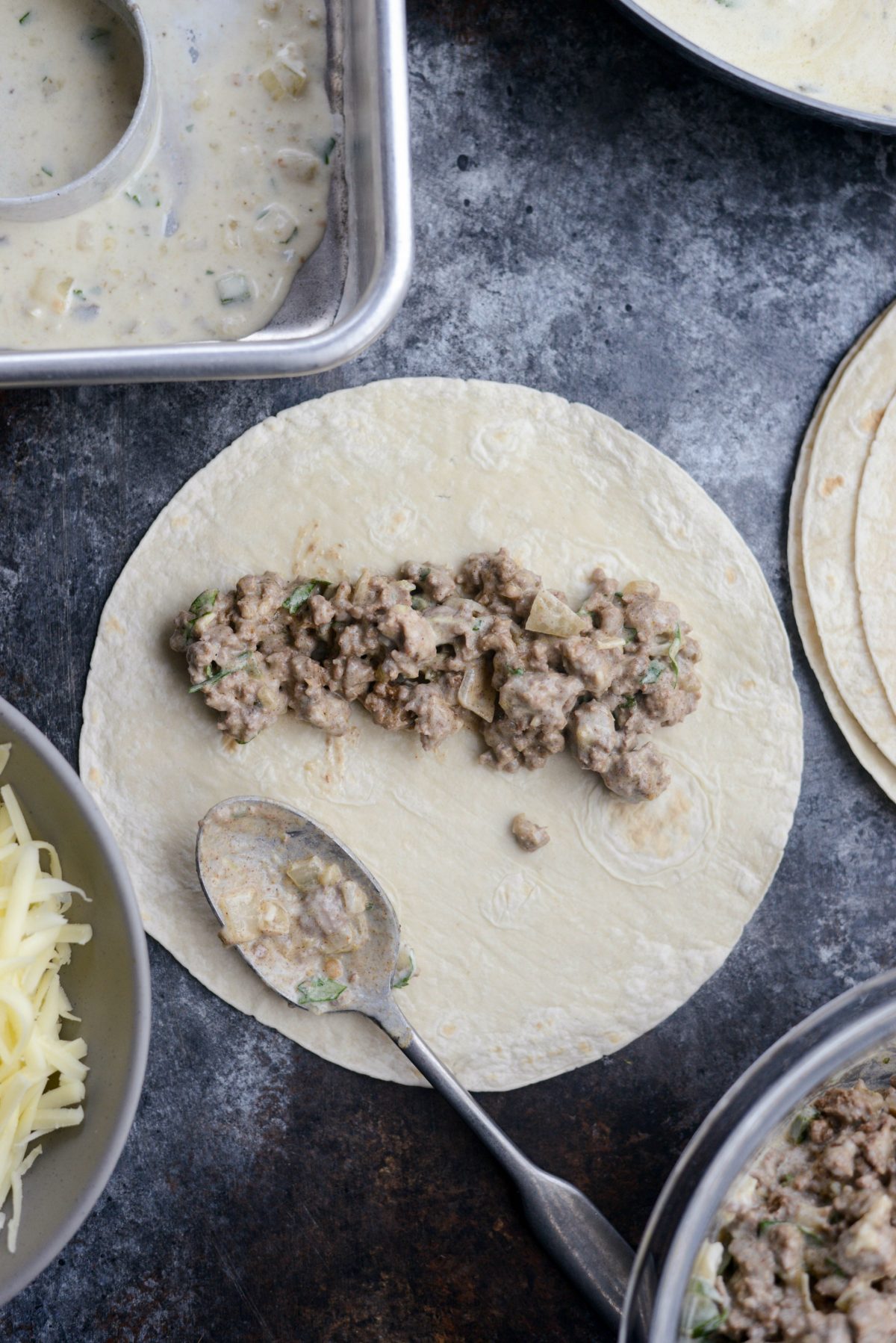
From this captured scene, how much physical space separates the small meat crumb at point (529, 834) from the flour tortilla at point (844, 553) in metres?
0.92

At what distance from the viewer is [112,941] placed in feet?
8.73

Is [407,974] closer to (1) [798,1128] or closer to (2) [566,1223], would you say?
(2) [566,1223]

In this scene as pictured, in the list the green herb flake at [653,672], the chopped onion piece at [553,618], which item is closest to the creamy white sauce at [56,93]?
the chopped onion piece at [553,618]

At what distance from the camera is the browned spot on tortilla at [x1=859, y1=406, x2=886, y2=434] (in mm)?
3021

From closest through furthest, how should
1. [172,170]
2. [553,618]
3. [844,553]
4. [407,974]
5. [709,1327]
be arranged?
[709,1327] → [172,170] → [553,618] → [407,974] → [844,553]

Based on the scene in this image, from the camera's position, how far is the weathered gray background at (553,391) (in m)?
2.99

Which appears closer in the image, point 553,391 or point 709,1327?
point 709,1327

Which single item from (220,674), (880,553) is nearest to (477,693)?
(220,674)

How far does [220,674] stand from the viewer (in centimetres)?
279

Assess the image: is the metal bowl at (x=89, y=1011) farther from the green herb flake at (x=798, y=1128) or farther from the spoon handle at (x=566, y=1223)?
the green herb flake at (x=798, y=1128)

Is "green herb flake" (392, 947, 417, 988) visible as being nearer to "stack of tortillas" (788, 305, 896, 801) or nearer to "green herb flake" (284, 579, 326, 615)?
"green herb flake" (284, 579, 326, 615)

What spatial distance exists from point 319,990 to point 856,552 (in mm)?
1866

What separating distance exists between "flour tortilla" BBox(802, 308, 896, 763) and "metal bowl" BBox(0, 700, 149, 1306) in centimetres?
197

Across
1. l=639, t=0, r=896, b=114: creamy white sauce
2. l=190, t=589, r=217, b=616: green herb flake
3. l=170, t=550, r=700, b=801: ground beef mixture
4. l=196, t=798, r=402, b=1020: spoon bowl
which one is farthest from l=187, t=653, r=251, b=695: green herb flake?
l=639, t=0, r=896, b=114: creamy white sauce
